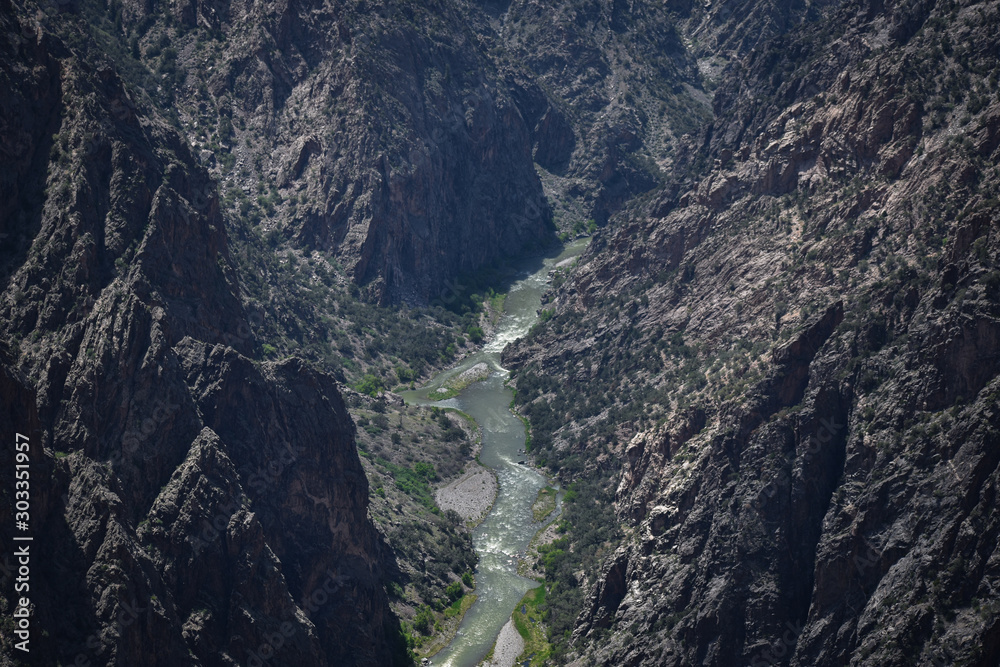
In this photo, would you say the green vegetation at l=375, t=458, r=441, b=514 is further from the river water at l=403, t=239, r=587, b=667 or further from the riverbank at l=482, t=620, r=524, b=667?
the riverbank at l=482, t=620, r=524, b=667

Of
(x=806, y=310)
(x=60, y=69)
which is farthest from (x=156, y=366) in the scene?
(x=806, y=310)

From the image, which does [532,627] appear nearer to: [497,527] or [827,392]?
[497,527]

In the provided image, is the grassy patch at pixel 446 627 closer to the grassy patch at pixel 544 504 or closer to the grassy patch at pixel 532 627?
the grassy patch at pixel 532 627

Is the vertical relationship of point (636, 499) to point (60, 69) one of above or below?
below

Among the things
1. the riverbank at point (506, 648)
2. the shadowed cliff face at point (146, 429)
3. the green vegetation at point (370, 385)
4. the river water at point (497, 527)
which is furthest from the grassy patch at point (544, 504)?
the green vegetation at point (370, 385)

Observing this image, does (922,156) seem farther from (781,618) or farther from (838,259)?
(781,618)

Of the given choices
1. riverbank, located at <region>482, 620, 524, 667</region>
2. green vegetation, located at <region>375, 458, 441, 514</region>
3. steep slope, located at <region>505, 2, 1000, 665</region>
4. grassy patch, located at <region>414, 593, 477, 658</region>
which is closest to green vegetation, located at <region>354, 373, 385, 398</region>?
green vegetation, located at <region>375, 458, 441, 514</region>

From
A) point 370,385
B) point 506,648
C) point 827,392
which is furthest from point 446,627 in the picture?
point 370,385
